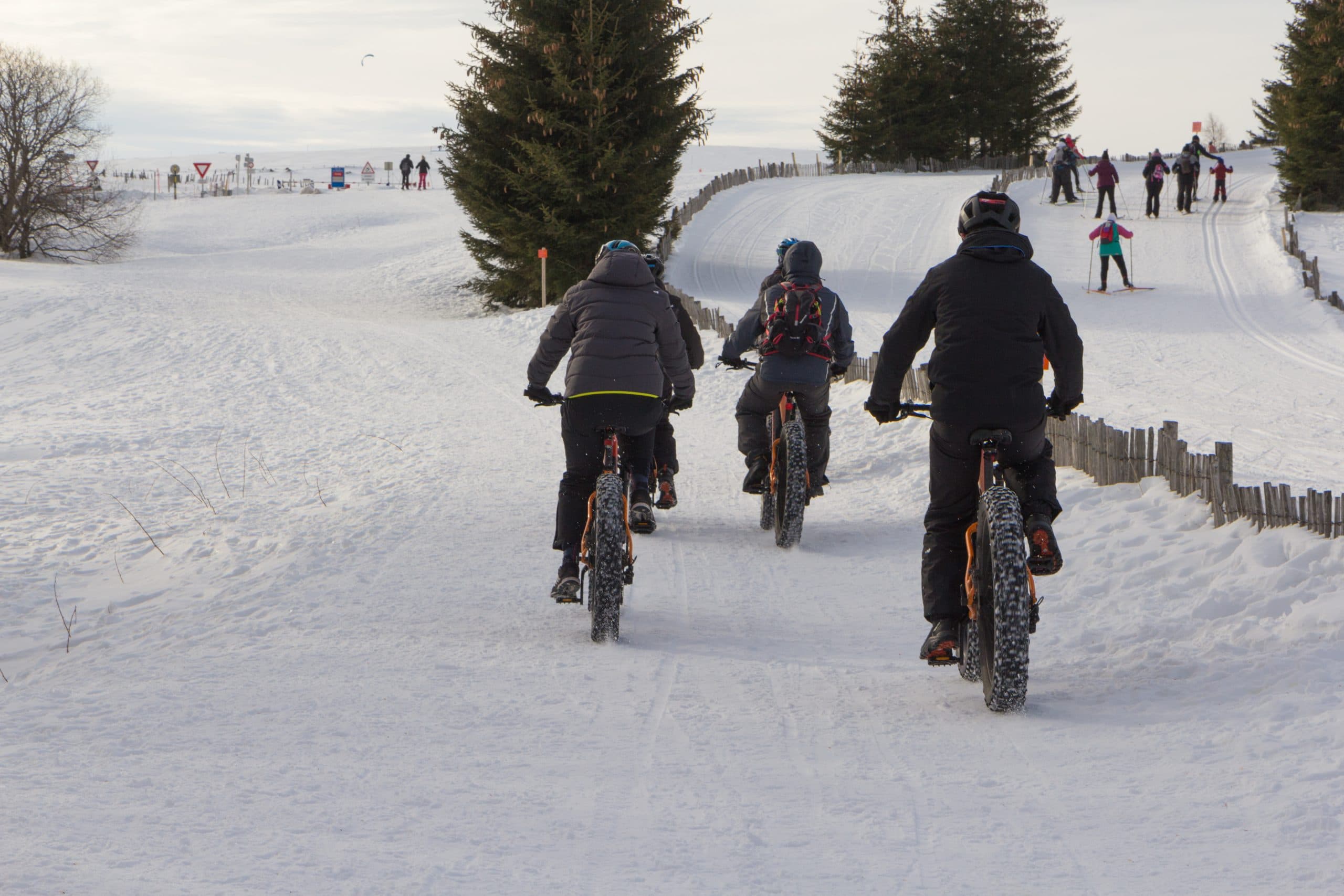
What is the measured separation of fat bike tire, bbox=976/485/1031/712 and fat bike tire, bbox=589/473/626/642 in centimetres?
179

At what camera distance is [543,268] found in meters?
24.7

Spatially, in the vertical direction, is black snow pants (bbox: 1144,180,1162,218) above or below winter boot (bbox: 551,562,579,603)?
above

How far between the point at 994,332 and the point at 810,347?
3.63 meters

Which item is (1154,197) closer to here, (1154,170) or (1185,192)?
(1185,192)

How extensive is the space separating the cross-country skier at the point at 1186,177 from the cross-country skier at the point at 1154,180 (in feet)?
1.73

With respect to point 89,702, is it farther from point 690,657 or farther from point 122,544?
point 122,544

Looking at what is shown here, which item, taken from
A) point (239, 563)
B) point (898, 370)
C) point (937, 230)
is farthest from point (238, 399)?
point (937, 230)

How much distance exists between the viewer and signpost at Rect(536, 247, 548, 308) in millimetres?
24466

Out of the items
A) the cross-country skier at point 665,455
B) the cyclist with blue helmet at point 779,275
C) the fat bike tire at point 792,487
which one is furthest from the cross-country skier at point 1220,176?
the fat bike tire at point 792,487

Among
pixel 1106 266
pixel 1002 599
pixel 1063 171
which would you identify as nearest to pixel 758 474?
pixel 1002 599

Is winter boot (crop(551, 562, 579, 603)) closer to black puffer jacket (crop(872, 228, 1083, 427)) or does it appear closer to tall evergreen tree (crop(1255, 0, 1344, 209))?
black puffer jacket (crop(872, 228, 1083, 427))

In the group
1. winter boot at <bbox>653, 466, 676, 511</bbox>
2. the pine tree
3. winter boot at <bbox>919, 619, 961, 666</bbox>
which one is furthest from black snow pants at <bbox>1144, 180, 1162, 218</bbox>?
winter boot at <bbox>919, 619, 961, 666</bbox>

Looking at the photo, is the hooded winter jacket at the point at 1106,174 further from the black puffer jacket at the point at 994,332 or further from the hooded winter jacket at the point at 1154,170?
the black puffer jacket at the point at 994,332

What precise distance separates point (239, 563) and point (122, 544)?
4.31 ft
